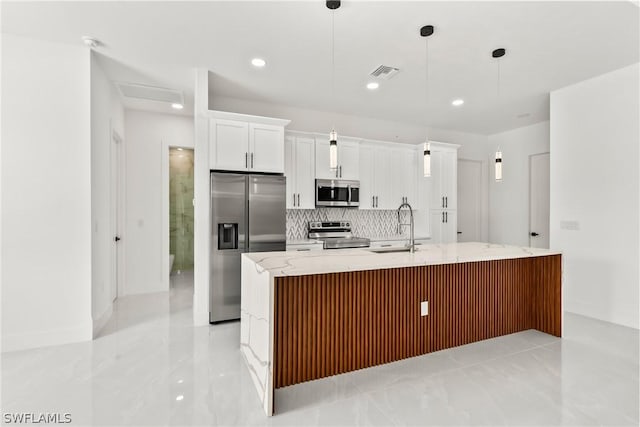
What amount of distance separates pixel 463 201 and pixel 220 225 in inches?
191

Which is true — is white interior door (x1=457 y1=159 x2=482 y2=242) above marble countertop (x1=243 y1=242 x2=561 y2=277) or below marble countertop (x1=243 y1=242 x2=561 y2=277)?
above

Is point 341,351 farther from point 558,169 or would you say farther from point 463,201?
point 463,201

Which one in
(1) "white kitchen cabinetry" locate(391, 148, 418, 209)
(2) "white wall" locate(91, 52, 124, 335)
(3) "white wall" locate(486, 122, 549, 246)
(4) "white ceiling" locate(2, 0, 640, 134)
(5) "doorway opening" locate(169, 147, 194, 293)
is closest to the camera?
(4) "white ceiling" locate(2, 0, 640, 134)

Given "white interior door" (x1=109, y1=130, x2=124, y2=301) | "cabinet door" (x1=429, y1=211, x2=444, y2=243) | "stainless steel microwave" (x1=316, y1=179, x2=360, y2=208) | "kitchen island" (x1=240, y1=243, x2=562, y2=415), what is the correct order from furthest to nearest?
"cabinet door" (x1=429, y1=211, x2=444, y2=243)
"stainless steel microwave" (x1=316, y1=179, x2=360, y2=208)
"white interior door" (x1=109, y1=130, x2=124, y2=301)
"kitchen island" (x1=240, y1=243, x2=562, y2=415)

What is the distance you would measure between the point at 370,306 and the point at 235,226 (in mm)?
1933

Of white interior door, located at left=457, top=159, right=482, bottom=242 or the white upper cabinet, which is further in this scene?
white interior door, located at left=457, top=159, right=482, bottom=242

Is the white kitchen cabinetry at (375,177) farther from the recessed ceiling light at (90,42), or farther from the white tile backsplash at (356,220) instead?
the recessed ceiling light at (90,42)

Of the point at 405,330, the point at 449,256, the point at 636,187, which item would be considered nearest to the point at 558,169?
the point at 636,187

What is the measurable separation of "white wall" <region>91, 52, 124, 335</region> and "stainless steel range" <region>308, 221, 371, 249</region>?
8.62 ft

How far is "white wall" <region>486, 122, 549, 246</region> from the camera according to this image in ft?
18.1

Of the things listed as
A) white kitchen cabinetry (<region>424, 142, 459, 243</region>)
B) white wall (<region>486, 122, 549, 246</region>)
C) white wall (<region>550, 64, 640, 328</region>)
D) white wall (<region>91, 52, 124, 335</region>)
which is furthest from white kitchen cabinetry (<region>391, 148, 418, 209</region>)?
white wall (<region>91, 52, 124, 335</region>)

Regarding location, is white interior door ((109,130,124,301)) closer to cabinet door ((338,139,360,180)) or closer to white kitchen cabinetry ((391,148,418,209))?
cabinet door ((338,139,360,180))

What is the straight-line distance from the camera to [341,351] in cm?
238

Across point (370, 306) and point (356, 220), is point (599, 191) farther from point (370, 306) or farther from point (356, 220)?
point (370, 306)
